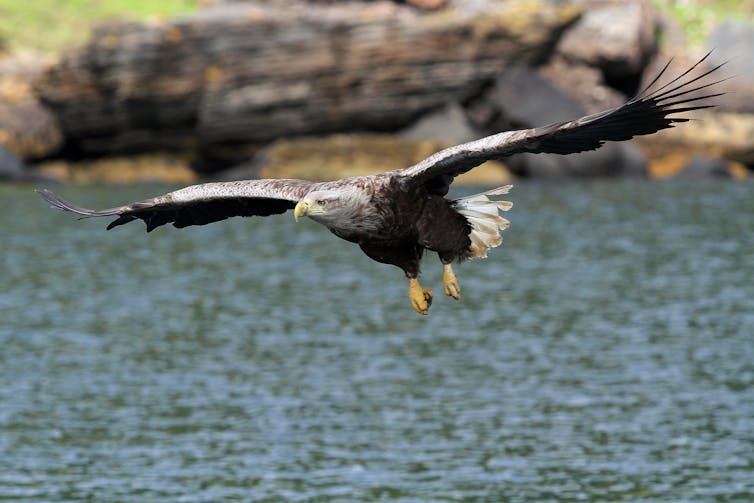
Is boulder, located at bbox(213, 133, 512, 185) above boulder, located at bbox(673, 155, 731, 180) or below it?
above

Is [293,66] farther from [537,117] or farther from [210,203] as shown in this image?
[210,203]

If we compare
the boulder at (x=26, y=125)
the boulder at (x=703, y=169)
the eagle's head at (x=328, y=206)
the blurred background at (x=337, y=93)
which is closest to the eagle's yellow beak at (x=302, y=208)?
the eagle's head at (x=328, y=206)

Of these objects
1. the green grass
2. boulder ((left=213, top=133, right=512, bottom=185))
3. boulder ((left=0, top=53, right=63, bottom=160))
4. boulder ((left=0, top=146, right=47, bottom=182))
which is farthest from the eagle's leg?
the green grass

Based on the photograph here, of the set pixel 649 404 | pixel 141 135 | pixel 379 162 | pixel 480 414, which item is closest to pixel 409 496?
pixel 480 414

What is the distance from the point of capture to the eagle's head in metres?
9.41

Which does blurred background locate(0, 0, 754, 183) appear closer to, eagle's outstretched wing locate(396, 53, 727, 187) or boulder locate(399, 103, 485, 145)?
boulder locate(399, 103, 485, 145)

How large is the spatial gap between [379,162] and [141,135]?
9296mm

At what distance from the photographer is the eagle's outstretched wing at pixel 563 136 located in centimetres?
962

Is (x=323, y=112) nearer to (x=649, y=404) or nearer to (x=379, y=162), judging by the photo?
(x=379, y=162)

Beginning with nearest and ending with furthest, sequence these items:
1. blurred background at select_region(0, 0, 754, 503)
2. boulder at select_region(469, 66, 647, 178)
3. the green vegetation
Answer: blurred background at select_region(0, 0, 754, 503), boulder at select_region(469, 66, 647, 178), the green vegetation

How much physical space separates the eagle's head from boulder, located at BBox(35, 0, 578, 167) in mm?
39425

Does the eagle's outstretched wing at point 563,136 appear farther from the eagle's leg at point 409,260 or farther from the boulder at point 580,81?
the boulder at point 580,81

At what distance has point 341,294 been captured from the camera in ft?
112

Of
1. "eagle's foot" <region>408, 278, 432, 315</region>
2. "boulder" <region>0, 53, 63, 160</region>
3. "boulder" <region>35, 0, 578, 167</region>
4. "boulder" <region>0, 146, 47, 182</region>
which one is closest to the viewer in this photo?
"eagle's foot" <region>408, 278, 432, 315</region>
